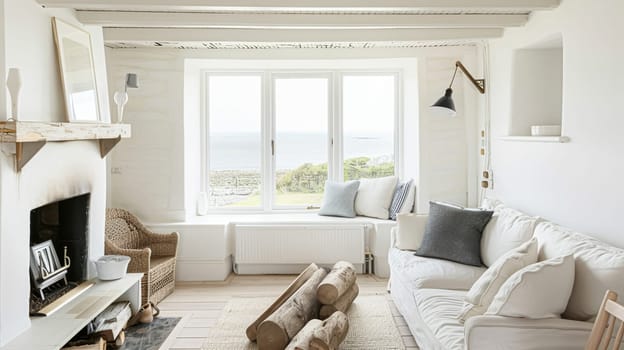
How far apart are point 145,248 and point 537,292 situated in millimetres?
3201

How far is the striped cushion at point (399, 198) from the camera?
206 inches

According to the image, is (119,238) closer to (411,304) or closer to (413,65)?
(411,304)

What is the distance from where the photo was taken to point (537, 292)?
235 centimetres

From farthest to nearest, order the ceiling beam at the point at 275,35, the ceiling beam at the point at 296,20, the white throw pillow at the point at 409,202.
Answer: the white throw pillow at the point at 409,202 < the ceiling beam at the point at 275,35 < the ceiling beam at the point at 296,20

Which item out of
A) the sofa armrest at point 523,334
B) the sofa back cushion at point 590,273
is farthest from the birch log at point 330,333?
the sofa back cushion at point 590,273

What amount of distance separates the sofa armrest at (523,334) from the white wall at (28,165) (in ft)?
7.58

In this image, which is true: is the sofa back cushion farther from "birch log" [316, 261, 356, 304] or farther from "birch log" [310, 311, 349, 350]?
"birch log" [316, 261, 356, 304]

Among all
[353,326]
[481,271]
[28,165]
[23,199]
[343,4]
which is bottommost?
[353,326]

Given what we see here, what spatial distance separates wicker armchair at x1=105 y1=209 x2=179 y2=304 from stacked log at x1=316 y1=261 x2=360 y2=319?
1440 mm

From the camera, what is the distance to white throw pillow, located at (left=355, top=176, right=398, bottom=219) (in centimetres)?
532

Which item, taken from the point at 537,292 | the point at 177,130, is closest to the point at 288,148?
the point at 177,130

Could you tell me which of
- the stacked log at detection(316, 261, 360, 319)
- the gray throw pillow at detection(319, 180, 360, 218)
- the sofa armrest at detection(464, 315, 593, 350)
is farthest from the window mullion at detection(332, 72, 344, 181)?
the sofa armrest at detection(464, 315, 593, 350)

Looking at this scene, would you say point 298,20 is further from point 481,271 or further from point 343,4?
point 481,271

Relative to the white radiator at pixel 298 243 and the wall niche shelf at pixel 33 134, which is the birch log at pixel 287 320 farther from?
the wall niche shelf at pixel 33 134
